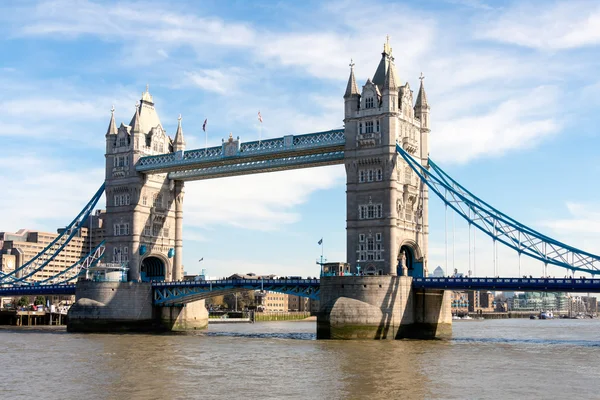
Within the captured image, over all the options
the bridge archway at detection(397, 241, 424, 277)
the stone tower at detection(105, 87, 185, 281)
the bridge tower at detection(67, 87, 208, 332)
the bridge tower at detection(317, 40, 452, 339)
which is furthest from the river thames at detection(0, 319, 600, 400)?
the stone tower at detection(105, 87, 185, 281)

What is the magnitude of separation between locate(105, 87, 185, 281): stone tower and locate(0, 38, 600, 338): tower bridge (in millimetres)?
156

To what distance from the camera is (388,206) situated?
274 feet

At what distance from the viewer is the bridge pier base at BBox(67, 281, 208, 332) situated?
97750mm

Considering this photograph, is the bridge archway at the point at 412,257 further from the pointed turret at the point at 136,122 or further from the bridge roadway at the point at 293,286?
the pointed turret at the point at 136,122

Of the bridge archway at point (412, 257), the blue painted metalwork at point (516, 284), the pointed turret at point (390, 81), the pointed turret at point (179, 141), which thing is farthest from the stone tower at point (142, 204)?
the blue painted metalwork at point (516, 284)

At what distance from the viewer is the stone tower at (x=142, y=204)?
105 meters

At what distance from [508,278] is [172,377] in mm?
39014

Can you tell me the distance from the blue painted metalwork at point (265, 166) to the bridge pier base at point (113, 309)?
622 inches

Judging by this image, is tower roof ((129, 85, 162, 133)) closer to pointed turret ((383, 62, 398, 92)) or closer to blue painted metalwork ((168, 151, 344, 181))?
blue painted metalwork ((168, 151, 344, 181))

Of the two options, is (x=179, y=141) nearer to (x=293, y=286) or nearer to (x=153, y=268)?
(x=153, y=268)

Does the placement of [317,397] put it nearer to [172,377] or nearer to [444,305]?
[172,377]

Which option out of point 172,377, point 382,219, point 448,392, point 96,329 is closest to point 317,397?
point 448,392

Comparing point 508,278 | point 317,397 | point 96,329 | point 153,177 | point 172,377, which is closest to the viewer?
point 317,397

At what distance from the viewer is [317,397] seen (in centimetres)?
4003
